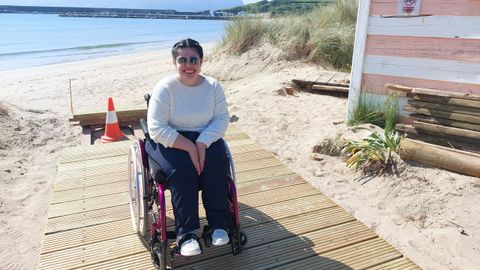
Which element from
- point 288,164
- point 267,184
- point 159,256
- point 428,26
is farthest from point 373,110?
point 159,256

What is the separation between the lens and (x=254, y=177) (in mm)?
3549

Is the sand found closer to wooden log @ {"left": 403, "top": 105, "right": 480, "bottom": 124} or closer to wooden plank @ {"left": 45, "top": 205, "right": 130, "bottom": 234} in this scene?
wooden plank @ {"left": 45, "top": 205, "right": 130, "bottom": 234}

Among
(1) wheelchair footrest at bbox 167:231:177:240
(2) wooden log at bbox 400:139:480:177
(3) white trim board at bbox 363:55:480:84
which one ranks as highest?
(3) white trim board at bbox 363:55:480:84


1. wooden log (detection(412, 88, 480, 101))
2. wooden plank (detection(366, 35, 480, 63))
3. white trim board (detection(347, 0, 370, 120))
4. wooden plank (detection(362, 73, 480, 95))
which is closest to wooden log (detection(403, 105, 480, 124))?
wooden log (detection(412, 88, 480, 101))

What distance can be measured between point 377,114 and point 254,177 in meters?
2.01

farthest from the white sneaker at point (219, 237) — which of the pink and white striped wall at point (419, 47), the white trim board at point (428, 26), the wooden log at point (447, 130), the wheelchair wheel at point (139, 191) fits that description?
the white trim board at point (428, 26)

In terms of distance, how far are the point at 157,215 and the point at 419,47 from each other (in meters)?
3.45

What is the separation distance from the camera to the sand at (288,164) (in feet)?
9.56

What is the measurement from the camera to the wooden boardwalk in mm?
2359

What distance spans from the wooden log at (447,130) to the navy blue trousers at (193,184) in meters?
2.62

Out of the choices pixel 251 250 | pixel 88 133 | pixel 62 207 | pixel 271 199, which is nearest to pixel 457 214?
pixel 271 199

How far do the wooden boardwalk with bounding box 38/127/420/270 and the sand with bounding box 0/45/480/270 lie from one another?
1.27 ft

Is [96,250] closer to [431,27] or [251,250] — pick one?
[251,250]

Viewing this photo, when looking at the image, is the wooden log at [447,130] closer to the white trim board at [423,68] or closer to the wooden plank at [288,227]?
the white trim board at [423,68]
